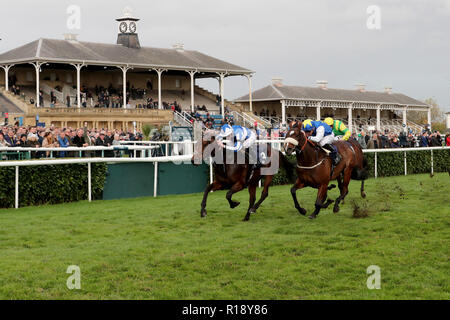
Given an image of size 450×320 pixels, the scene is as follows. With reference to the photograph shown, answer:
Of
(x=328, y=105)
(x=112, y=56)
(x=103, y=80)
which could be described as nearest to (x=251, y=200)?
(x=112, y=56)

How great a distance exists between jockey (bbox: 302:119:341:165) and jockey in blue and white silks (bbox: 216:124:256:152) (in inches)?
30.9

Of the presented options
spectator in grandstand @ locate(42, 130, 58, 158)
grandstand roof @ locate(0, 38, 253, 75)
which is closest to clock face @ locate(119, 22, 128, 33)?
grandstand roof @ locate(0, 38, 253, 75)

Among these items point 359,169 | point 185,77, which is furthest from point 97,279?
point 185,77

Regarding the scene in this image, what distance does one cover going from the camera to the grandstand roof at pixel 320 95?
143ft

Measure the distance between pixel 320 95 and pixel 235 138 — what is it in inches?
1486

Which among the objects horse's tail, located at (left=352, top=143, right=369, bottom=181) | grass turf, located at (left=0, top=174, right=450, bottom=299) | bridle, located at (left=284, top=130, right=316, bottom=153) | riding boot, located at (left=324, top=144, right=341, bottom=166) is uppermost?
bridle, located at (left=284, top=130, right=316, bottom=153)

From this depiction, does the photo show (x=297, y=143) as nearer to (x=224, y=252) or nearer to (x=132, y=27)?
(x=224, y=252)

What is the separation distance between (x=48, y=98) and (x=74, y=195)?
919 inches

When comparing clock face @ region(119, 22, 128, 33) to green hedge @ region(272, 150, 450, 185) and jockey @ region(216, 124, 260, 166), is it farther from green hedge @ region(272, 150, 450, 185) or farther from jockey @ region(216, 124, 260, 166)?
jockey @ region(216, 124, 260, 166)

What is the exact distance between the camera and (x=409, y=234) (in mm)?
7367

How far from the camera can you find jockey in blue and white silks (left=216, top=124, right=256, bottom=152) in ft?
29.7

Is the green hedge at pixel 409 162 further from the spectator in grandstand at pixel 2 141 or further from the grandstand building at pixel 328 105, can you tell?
the grandstand building at pixel 328 105

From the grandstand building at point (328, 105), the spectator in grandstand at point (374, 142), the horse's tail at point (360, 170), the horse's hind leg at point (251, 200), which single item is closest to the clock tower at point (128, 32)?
the grandstand building at point (328, 105)

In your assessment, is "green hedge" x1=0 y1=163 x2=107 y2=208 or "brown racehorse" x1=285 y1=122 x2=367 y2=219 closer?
"brown racehorse" x1=285 y1=122 x2=367 y2=219
